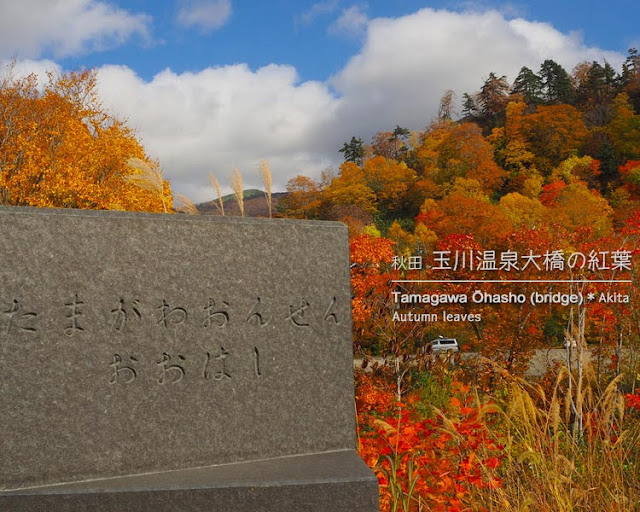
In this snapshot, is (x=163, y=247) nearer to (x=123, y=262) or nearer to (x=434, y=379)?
(x=123, y=262)

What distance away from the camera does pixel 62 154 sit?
2239 centimetres

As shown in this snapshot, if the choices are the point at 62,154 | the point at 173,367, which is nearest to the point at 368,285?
the point at 173,367

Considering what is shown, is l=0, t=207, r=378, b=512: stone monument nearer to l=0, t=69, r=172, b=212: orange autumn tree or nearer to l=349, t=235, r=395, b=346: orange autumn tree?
l=349, t=235, r=395, b=346: orange autumn tree

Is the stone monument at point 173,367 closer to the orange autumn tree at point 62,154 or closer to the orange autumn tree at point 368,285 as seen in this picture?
the orange autumn tree at point 368,285

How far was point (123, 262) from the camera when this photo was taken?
3.11 metres

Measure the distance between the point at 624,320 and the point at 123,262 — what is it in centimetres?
762

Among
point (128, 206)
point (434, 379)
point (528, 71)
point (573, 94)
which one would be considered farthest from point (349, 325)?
point (528, 71)

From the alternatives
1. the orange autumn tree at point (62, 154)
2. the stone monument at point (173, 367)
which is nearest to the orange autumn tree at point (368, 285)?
the stone monument at point (173, 367)

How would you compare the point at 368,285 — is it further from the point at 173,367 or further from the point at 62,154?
the point at 62,154

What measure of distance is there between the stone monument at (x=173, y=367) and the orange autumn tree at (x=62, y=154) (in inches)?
682

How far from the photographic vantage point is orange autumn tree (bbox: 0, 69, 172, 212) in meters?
20.9

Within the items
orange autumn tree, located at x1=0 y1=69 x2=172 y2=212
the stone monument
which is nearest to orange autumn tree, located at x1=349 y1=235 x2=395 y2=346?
the stone monument

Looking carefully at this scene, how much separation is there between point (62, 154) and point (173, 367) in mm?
21690

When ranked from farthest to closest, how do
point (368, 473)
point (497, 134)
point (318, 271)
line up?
point (497, 134) < point (318, 271) < point (368, 473)
